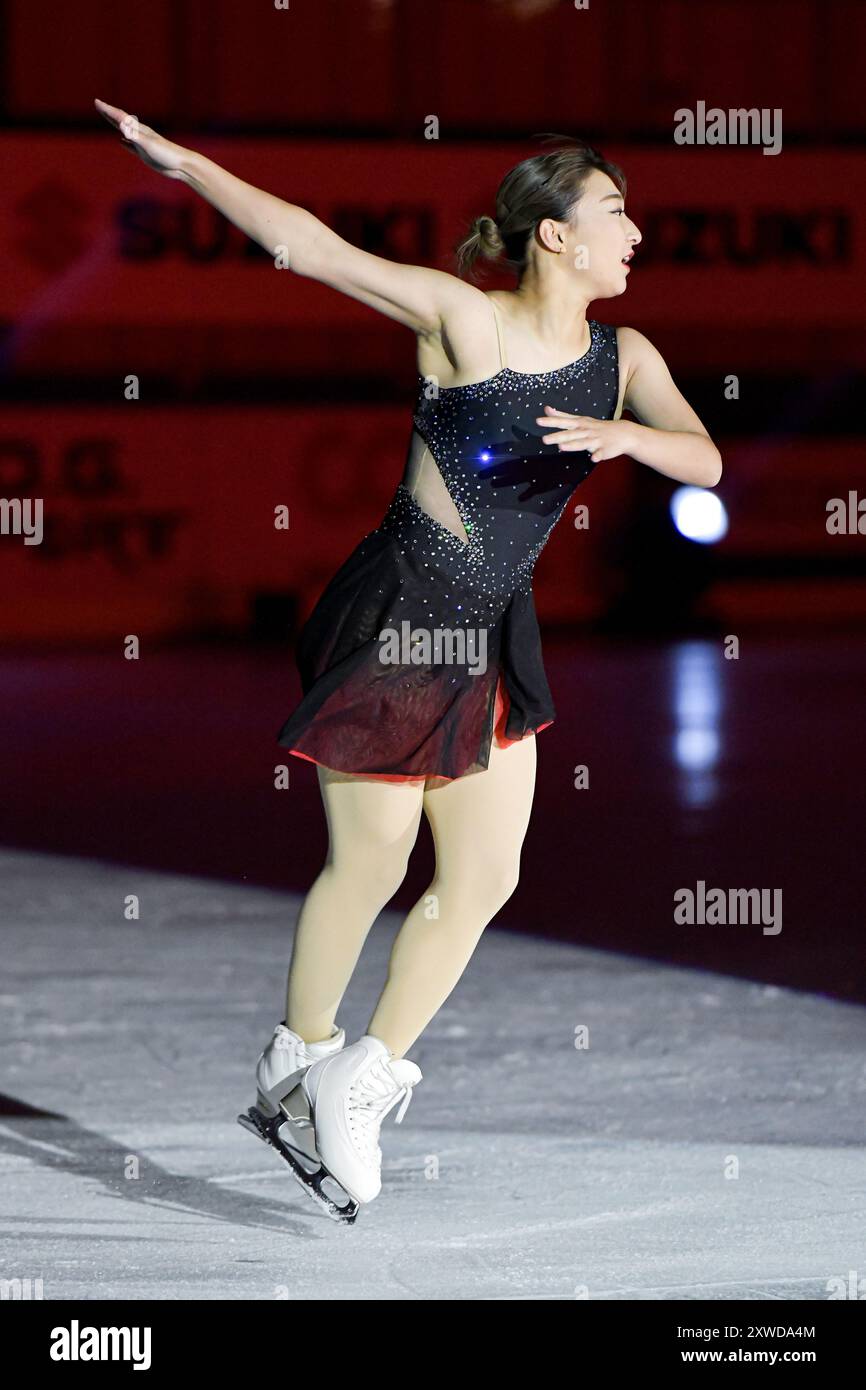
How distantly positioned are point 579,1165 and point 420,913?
0.91 m

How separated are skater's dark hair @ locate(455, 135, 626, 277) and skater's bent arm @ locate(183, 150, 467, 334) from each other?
0.52 feet

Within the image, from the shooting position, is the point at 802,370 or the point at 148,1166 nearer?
the point at 148,1166

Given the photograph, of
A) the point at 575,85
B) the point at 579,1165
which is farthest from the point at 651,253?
the point at 579,1165

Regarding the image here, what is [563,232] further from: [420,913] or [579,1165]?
[579,1165]

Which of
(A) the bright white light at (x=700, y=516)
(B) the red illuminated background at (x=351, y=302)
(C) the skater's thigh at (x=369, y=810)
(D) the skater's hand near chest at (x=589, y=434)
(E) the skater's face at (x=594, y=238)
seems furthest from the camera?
(B) the red illuminated background at (x=351, y=302)

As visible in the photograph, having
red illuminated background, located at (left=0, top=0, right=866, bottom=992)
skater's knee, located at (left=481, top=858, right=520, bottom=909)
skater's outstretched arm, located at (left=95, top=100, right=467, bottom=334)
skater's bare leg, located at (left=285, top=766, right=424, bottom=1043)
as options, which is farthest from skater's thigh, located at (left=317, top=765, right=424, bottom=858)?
red illuminated background, located at (left=0, top=0, right=866, bottom=992)

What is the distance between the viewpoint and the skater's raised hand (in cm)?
284

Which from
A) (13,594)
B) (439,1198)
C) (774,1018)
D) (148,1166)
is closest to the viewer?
(439,1198)

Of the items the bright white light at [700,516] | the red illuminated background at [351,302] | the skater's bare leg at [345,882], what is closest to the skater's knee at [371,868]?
the skater's bare leg at [345,882]

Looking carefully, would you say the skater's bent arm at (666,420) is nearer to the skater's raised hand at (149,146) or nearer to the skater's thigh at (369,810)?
the skater's thigh at (369,810)

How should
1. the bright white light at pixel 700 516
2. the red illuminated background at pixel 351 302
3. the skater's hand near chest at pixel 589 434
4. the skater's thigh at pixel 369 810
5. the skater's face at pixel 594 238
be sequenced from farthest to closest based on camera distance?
the red illuminated background at pixel 351 302 → the skater's thigh at pixel 369 810 → the skater's face at pixel 594 238 → the bright white light at pixel 700 516 → the skater's hand near chest at pixel 589 434

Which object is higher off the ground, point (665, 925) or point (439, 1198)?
point (665, 925)

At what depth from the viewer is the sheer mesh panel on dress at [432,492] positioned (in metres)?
3.12

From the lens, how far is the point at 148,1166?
3.92 meters
